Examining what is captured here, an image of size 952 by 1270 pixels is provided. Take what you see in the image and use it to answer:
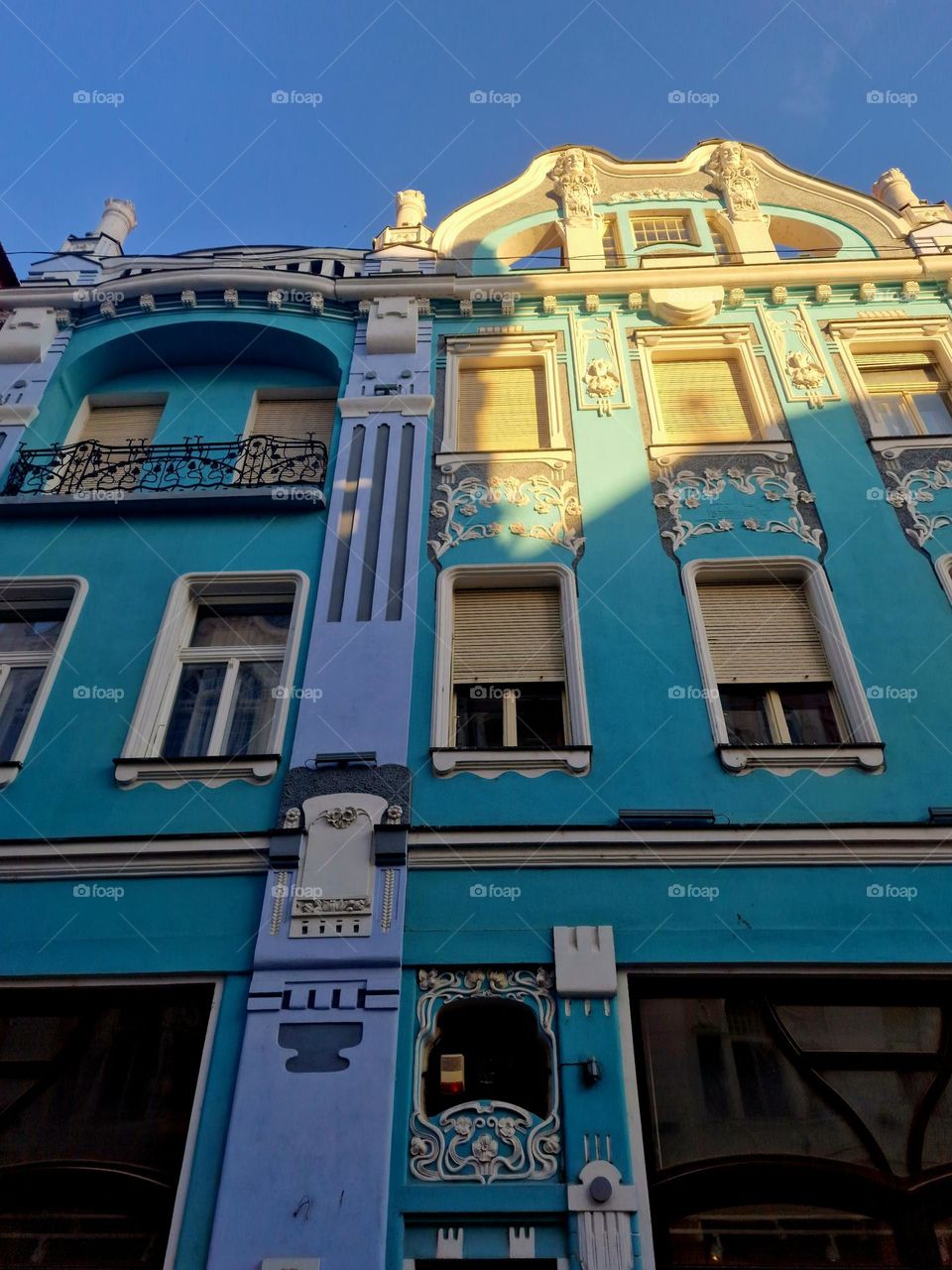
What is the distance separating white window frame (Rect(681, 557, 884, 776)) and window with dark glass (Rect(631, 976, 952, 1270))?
1.71 m

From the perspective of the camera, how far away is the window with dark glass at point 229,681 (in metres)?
8.46

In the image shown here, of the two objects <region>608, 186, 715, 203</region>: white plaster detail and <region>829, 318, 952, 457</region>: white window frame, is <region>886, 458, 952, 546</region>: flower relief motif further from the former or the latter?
<region>608, 186, 715, 203</region>: white plaster detail

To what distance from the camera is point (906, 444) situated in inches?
411

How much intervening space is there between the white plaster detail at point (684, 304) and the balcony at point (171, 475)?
4.44 metres

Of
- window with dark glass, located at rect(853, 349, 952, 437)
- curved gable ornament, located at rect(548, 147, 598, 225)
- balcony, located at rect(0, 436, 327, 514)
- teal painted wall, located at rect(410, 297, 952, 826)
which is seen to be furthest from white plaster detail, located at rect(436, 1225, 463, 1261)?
curved gable ornament, located at rect(548, 147, 598, 225)

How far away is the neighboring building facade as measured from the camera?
6.17 m

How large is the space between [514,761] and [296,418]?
236 inches

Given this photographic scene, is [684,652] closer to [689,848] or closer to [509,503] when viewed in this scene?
[689,848]

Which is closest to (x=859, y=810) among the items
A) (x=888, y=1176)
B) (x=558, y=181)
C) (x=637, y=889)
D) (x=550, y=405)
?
(x=637, y=889)

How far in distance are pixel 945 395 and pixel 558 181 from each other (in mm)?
6405

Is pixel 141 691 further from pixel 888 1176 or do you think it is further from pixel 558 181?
pixel 558 181

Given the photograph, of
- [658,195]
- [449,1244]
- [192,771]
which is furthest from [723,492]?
[449,1244]

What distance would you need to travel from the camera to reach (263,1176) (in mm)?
6020

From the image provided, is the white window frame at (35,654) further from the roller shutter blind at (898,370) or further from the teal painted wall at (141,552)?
the roller shutter blind at (898,370)
